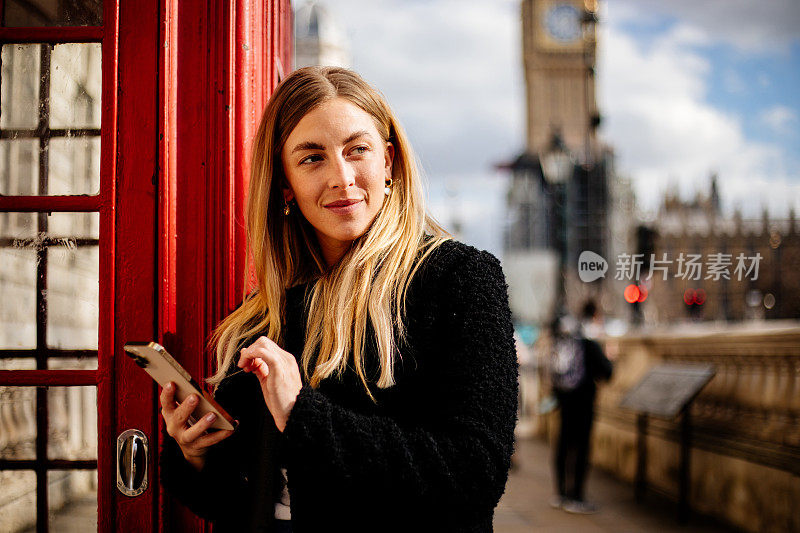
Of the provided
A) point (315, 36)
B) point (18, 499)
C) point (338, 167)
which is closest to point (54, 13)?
point (338, 167)

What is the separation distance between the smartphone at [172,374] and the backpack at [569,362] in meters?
5.82

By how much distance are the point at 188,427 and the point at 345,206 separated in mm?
630

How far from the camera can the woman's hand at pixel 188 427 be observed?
1.58m

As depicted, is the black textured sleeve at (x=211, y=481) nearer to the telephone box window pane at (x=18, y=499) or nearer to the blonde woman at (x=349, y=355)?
the blonde woman at (x=349, y=355)

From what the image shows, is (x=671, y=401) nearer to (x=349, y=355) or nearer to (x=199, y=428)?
(x=349, y=355)

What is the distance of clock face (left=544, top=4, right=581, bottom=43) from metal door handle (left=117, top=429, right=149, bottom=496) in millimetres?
88713

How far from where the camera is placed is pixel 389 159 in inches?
70.5

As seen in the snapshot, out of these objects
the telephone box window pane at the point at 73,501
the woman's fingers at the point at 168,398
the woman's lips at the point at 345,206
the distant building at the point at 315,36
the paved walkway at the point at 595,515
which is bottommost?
the paved walkway at the point at 595,515

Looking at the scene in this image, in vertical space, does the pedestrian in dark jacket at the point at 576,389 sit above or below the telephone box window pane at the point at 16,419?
below

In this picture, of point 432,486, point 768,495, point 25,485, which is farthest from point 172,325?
point 768,495

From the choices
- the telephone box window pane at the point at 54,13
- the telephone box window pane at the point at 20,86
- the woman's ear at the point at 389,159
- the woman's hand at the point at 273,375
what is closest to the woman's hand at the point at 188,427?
the woman's hand at the point at 273,375

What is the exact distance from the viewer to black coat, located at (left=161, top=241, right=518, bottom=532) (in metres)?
1.38

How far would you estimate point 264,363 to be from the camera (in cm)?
140

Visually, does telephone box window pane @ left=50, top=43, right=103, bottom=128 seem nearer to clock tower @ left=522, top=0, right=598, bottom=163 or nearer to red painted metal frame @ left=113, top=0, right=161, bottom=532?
red painted metal frame @ left=113, top=0, right=161, bottom=532
